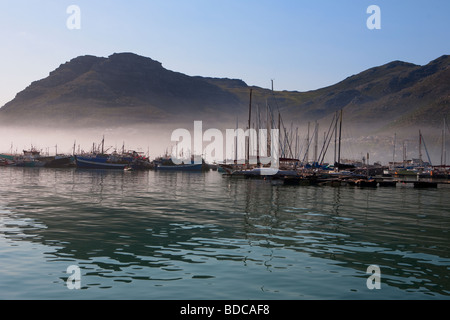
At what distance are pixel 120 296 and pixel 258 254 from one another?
29.5 ft

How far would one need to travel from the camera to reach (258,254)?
22688 mm

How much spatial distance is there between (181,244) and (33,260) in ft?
25.5

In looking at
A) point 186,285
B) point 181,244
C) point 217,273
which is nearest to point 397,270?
point 217,273

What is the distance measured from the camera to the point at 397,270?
2000cm

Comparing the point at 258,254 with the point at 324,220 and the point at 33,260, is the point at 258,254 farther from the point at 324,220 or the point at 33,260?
the point at 324,220
